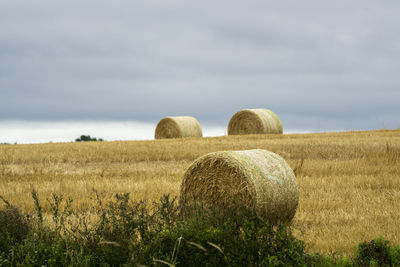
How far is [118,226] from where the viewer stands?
5355mm

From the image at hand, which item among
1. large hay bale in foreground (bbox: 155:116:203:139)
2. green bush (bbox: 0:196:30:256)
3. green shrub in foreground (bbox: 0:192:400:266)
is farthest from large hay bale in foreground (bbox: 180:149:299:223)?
large hay bale in foreground (bbox: 155:116:203:139)

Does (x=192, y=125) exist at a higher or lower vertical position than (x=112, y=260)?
higher

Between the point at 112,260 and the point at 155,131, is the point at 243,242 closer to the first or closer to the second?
the point at 112,260

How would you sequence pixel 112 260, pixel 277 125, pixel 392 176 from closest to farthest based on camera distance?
pixel 112 260 → pixel 392 176 → pixel 277 125

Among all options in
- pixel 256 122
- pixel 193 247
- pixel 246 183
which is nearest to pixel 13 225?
pixel 193 247

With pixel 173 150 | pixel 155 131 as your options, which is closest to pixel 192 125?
pixel 155 131

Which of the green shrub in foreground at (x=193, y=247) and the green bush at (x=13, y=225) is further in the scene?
the green bush at (x=13, y=225)

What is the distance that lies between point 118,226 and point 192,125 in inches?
830

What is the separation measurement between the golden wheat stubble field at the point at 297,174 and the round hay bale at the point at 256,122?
3.39 m

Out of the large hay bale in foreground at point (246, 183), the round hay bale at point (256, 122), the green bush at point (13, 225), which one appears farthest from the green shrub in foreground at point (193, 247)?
the round hay bale at point (256, 122)

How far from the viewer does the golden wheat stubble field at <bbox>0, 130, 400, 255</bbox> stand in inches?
286

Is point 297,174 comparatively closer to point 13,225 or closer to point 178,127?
point 13,225

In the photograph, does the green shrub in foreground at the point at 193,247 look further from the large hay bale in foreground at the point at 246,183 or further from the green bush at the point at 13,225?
the large hay bale in foreground at the point at 246,183

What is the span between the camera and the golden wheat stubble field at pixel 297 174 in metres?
7.27
